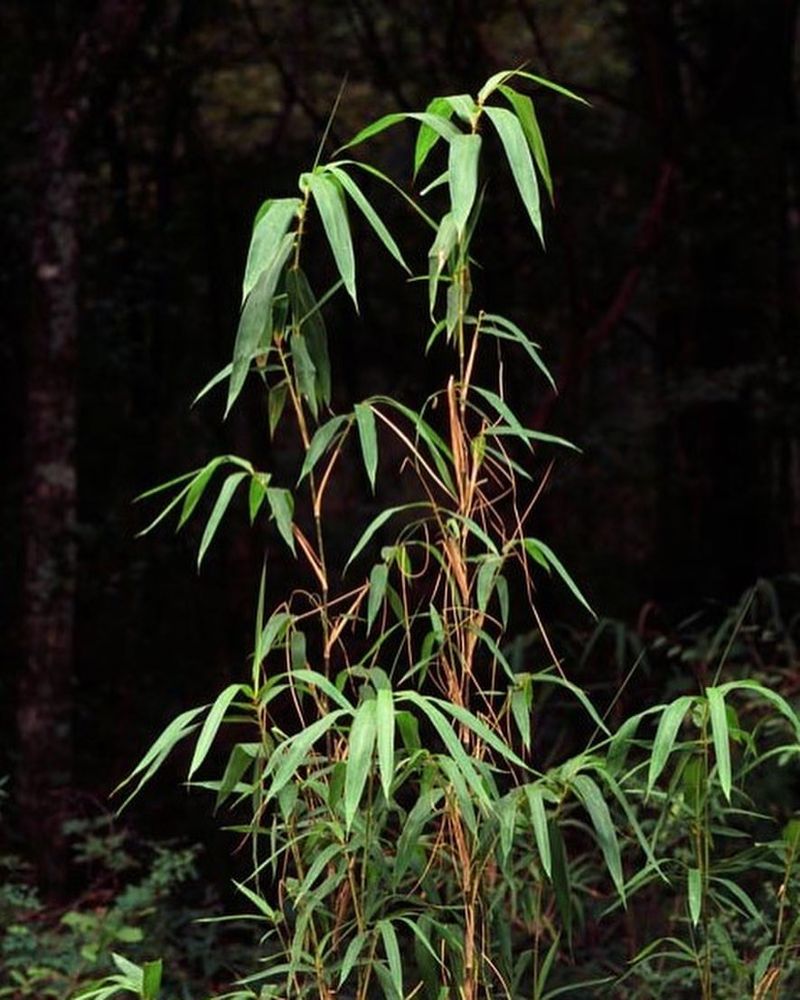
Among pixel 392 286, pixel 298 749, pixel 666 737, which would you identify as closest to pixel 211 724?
pixel 298 749

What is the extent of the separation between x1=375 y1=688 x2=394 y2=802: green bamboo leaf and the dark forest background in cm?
439

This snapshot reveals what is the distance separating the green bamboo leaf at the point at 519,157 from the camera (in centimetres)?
216

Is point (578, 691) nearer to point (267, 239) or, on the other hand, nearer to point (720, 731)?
point (720, 731)

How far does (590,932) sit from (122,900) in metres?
1.21

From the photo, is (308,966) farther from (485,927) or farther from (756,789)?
(756,789)

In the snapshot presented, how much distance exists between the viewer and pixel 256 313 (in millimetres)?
2260

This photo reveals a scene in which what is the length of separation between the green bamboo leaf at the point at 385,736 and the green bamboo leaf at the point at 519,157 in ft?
2.01

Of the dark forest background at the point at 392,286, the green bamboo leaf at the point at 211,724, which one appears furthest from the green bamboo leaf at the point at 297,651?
the dark forest background at the point at 392,286

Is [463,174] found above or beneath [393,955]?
above

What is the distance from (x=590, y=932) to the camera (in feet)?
14.1

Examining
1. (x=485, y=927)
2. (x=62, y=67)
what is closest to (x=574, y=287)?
(x=62, y=67)

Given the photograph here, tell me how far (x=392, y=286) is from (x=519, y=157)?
8245 mm

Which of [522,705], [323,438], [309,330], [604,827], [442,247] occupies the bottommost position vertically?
[604,827]

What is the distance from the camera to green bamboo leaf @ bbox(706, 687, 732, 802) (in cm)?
215
